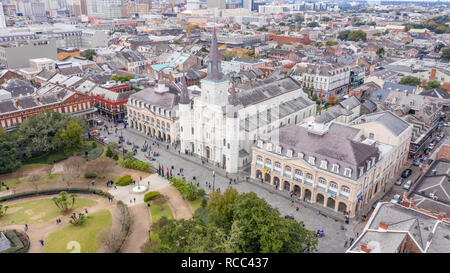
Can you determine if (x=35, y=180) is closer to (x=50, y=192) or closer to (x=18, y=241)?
(x=50, y=192)

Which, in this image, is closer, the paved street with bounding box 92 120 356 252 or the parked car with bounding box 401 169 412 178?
the paved street with bounding box 92 120 356 252

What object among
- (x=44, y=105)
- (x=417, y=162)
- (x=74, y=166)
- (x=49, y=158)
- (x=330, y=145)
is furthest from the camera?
(x=44, y=105)

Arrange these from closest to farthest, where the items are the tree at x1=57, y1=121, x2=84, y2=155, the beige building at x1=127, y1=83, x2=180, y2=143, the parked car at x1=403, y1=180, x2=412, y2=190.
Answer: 1. the parked car at x1=403, y1=180, x2=412, y2=190
2. the tree at x1=57, y1=121, x2=84, y2=155
3. the beige building at x1=127, y1=83, x2=180, y2=143

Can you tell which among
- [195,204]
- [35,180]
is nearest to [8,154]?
[35,180]

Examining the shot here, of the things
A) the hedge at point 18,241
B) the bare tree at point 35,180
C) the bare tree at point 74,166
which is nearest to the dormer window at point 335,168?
the bare tree at point 74,166

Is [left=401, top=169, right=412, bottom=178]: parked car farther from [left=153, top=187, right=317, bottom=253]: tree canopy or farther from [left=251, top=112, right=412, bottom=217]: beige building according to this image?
[left=153, top=187, right=317, bottom=253]: tree canopy

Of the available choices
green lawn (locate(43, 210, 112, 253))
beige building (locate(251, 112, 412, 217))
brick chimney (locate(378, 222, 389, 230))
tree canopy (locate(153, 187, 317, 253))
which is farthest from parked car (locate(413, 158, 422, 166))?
green lawn (locate(43, 210, 112, 253))
